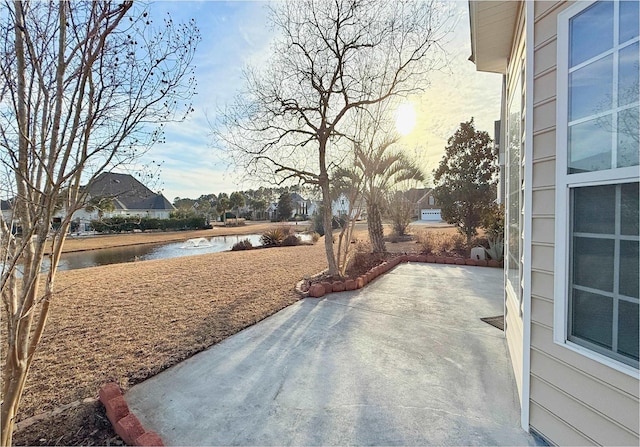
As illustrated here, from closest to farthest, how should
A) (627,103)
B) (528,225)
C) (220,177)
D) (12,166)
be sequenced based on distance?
(627,103), (12,166), (528,225), (220,177)

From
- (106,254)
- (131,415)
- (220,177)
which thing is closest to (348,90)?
(220,177)

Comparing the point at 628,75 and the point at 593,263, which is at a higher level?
the point at 628,75

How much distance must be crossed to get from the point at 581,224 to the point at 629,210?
0.24 meters

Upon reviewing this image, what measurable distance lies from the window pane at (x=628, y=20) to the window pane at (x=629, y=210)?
2.34 ft

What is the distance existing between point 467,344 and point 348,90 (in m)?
5.18

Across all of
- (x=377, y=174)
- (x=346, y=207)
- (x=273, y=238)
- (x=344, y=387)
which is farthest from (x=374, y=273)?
(x=273, y=238)

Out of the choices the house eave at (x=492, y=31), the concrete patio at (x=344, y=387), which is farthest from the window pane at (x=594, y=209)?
the house eave at (x=492, y=31)

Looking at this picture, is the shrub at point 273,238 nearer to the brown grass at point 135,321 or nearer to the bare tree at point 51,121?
the brown grass at point 135,321

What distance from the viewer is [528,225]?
6.46 feet

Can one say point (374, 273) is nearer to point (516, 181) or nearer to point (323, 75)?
point (516, 181)

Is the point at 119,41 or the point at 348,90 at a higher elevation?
the point at 348,90

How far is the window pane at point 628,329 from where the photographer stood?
1.39 m

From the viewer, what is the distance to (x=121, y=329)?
376 centimetres

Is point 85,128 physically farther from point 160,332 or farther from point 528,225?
point 528,225
